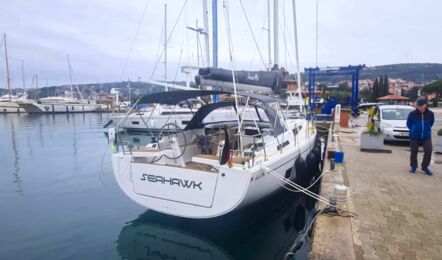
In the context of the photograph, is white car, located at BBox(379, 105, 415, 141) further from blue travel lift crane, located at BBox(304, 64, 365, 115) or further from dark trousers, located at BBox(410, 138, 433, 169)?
blue travel lift crane, located at BBox(304, 64, 365, 115)

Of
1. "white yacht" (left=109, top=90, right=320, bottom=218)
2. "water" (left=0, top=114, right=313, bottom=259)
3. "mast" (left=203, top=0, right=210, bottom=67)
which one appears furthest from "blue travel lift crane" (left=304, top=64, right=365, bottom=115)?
"water" (left=0, top=114, right=313, bottom=259)

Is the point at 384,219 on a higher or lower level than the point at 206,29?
lower

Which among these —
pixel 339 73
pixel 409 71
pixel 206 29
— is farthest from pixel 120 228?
pixel 409 71

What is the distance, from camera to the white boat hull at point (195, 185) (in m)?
4.77

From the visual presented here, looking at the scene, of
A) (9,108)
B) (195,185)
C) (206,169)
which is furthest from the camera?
(9,108)

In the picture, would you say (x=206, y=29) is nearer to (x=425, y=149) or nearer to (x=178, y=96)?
(x=178, y=96)

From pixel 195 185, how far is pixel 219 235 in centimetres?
141

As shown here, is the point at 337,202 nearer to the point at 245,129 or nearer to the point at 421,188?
the point at 421,188

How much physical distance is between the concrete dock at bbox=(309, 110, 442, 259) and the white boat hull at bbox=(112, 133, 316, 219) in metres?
1.10

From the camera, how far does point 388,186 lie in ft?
19.7

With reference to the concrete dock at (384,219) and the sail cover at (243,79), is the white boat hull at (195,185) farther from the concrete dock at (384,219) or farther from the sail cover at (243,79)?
the sail cover at (243,79)

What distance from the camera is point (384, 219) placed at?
14.4ft

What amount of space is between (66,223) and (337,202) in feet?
17.3

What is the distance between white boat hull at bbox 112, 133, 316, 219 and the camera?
4.77 meters
